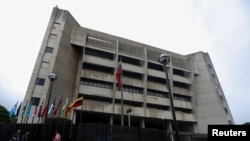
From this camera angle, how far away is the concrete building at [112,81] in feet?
88.6

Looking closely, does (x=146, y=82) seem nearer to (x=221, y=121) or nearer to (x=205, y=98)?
(x=205, y=98)

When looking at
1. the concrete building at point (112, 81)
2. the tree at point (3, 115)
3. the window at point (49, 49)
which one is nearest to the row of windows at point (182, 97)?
the concrete building at point (112, 81)

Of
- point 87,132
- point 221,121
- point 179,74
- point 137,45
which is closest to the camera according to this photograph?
point 87,132

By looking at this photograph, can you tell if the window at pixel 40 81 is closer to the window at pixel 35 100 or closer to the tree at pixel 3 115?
the window at pixel 35 100

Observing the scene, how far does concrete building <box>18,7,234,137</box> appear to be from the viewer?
27.0 metres

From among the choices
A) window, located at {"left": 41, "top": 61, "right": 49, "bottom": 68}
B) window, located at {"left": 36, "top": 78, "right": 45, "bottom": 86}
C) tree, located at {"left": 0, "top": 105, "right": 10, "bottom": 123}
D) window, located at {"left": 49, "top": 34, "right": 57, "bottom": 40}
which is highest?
window, located at {"left": 49, "top": 34, "right": 57, "bottom": 40}

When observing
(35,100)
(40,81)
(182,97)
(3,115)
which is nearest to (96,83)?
(40,81)

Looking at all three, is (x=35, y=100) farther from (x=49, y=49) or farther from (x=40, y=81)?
(x=49, y=49)

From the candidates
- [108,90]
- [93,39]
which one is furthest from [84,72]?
[93,39]

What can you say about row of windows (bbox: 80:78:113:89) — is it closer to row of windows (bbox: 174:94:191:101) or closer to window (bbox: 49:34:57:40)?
window (bbox: 49:34:57:40)

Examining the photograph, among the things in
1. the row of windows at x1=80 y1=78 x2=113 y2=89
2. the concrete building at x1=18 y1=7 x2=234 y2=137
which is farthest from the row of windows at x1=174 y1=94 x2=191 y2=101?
the row of windows at x1=80 y1=78 x2=113 y2=89

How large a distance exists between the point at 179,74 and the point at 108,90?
20353 millimetres

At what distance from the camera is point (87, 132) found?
13.7 meters

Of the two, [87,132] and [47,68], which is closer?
[87,132]
